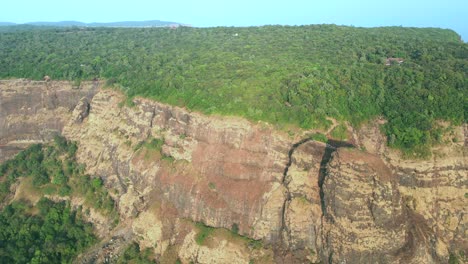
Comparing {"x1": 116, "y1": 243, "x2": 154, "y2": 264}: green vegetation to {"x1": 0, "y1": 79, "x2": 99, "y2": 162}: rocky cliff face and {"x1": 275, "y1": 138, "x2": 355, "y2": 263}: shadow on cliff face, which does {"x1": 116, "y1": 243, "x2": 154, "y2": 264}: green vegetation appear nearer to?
{"x1": 275, "y1": 138, "x2": 355, "y2": 263}: shadow on cliff face

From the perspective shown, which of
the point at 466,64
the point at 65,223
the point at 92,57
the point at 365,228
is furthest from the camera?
the point at 92,57

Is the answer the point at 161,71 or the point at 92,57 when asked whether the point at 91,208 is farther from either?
the point at 92,57

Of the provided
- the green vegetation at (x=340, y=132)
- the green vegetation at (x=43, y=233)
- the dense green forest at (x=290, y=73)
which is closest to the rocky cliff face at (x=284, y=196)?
the green vegetation at (x=340, y=132)

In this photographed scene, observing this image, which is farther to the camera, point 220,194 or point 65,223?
point 65,223

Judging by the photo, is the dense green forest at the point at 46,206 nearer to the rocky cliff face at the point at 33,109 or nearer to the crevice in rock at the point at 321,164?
the rocky cliff face at the point at 33,109

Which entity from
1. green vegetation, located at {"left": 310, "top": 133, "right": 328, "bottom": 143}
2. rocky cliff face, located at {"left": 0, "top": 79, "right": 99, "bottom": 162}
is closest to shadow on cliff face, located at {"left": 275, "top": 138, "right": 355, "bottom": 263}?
green vegetation, located at {"left": 310, "top": 133, "right": 328, "bottom": 143}

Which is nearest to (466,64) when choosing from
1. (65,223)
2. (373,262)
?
(373,262)
